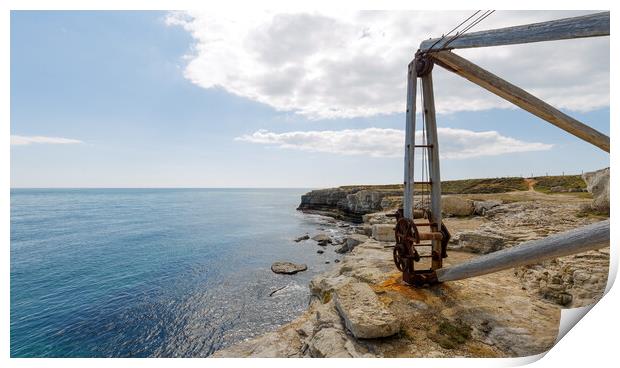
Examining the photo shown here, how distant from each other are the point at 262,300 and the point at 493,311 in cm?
1651

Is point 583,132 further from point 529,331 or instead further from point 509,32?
point 529,331

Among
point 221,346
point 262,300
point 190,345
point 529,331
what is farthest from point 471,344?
point 262,300

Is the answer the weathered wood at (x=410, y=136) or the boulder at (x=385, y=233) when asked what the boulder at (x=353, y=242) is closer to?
the boulder at (x=385, y=233)

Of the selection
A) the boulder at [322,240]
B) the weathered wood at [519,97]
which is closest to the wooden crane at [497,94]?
the weathered wood at [519,97]

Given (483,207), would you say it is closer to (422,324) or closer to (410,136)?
(410,136)

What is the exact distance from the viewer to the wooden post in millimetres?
8953

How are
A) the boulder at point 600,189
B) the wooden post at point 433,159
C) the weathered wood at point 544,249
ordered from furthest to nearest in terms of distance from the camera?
the boulder at point 600,189 → the wooden post at point 433,159 → the weathered wood at point 544,249

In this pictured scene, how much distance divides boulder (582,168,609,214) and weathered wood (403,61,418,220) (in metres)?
13.2

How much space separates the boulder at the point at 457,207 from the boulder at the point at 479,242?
12890 mm

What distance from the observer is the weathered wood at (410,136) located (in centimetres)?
902

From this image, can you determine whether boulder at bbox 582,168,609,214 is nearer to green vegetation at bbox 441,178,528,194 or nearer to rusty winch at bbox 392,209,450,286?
rusty winch at bbox 392,209,450,286

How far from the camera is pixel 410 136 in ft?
29.6

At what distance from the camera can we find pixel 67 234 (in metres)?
47.1

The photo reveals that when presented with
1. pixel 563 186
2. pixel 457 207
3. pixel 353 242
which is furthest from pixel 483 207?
pixel 563 186
